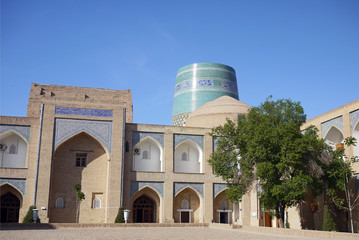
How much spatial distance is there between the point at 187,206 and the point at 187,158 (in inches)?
102

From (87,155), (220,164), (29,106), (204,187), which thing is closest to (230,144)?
(220,164)

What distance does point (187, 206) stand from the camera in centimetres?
2317

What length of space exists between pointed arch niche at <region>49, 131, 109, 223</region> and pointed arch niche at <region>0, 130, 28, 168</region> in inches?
62.6

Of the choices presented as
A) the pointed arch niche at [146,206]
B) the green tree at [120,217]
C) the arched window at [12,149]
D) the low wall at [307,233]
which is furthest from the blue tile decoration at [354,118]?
the arched window at [12,149]

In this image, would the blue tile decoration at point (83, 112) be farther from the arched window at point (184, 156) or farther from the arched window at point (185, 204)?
the arched window at point (185, 204)

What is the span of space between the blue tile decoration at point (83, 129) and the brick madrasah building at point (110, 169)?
5 cm

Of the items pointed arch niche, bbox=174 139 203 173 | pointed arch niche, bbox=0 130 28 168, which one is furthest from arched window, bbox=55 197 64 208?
pointed arch niche, bbox=174 139 203 173

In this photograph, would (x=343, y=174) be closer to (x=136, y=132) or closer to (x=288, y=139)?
(x=288, y=139)

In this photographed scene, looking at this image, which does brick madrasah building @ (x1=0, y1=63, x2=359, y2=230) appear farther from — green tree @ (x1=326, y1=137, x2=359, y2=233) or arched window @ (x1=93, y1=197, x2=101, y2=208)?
green tree @ (x1=326, y1=137, x2=359, y2=233)

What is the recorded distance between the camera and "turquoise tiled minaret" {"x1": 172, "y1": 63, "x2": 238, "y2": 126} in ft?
103

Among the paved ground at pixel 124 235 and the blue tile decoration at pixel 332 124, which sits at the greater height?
the blue tile decoration at pixel 332 124

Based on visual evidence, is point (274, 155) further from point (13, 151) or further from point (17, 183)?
point (13, 151)

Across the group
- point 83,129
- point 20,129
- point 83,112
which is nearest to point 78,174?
point 83,129

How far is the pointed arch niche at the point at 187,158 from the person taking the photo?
2380 centimetres
